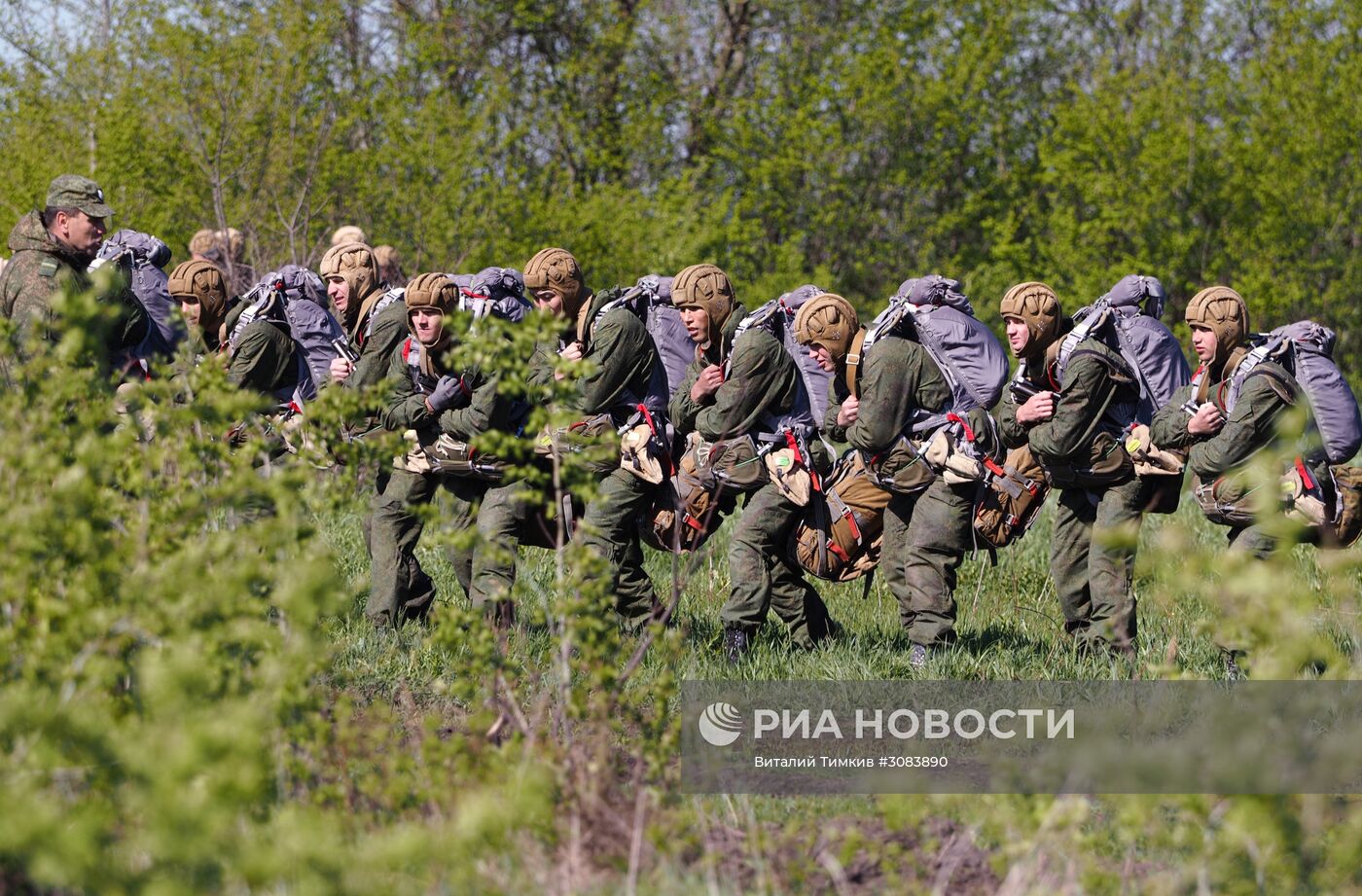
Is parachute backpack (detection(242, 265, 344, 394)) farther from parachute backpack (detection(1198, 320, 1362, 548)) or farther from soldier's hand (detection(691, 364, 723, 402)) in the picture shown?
parachute backpack (detection(1198, 320, 1362, 548))

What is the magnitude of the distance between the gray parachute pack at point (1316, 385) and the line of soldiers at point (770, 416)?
6 centimetres

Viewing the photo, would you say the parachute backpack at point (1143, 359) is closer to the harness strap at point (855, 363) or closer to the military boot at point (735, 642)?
the harness strap at point (855, 363)

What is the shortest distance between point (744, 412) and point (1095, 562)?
1806 millimetres

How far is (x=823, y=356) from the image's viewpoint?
25.5 ft

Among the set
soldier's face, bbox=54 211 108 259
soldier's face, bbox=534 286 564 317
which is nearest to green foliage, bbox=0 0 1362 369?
soldier's face, bbox=534 286 564 317

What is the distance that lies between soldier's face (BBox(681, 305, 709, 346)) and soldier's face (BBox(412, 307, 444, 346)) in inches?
46.9

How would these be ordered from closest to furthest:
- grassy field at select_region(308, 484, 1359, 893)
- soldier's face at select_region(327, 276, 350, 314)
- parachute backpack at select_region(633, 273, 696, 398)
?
grassy field at select_region(308, 484, 1359, 893) < parachute backpack at select_region(633, 273, 696, 398) < soldier's face at select_region(327, 276, 350, 314)

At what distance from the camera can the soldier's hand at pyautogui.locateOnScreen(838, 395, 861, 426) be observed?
7797mm

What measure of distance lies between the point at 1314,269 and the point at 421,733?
2240 centimetres

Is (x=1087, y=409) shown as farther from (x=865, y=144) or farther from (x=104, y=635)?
(x=865, y=144)

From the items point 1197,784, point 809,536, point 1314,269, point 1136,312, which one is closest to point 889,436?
point 809,536

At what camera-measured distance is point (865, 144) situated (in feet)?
91.5

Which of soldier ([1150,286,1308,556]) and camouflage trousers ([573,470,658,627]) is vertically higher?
soldier ([1150,286,1308,556])

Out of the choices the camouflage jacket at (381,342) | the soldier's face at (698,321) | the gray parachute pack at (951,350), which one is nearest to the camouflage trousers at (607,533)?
the soldier's face at (698,321)
